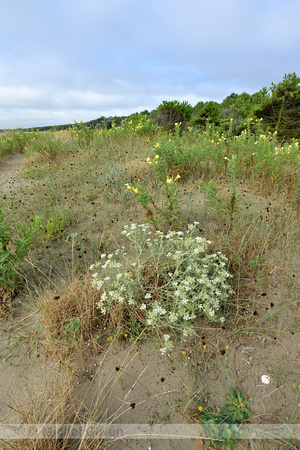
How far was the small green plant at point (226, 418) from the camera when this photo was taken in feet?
4.21

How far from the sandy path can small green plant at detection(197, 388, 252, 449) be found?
19.0ft

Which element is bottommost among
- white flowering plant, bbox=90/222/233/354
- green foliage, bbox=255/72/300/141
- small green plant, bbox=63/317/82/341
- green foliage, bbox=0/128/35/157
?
small green plant, bbox=63/317/82/341

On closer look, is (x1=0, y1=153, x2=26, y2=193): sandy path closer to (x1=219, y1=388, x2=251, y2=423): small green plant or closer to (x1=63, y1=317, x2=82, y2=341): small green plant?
(x1=63, y1=317, x2=82, y2=341): small green plant

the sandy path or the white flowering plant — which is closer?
the white flowering plant

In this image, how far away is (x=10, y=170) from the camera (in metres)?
7.40

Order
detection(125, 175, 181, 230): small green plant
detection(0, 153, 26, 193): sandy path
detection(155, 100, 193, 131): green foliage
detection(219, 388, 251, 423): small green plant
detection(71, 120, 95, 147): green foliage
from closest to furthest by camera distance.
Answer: detection(219, 388, 251, 423): small green plant, detection(125, 175, 181, 230): small green plant, detection(0, 153, 26, 193): sandy path, detection(71, 120, 95, 147): green foliage, detection(155, 100, 193, 131): green foliage

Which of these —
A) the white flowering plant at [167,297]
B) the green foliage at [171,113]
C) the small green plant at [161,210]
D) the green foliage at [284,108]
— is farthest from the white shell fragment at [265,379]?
the green foliage at [171,113]

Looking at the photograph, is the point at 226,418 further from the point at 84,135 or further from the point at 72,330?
the point at 84,135

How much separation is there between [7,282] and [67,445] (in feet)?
4.91

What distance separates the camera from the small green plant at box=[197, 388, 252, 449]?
1.28m

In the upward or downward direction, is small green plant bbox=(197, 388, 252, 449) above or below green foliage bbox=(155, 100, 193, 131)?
below

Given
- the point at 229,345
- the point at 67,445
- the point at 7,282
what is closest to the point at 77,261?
the point at 7,282

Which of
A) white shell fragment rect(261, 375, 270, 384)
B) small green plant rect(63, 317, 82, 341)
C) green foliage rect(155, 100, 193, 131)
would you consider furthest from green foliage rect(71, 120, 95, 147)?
white shell fragment rect(261, 375, 270, 384)

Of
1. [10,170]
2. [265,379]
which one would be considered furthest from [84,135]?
[265,379]
